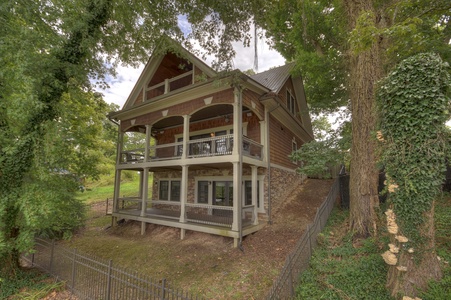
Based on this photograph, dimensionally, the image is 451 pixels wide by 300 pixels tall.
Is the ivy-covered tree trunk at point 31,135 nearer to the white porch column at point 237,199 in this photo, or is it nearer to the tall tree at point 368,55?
the tall tree at point 368,55

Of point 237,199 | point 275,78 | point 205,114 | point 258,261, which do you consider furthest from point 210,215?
point 275,78

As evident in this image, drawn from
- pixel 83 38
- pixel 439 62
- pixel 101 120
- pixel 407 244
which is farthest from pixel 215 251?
pixel 101 120

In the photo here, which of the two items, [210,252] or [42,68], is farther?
[210,252]

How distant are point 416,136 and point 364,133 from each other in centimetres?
308

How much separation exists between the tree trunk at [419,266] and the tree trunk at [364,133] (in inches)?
105

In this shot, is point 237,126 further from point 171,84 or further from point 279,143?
point 171,84

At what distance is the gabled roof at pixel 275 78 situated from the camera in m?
11.8

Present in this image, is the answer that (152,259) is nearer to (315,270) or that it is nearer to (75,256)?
(75,256)

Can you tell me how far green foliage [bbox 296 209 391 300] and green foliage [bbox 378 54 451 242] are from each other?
1383 millimetres

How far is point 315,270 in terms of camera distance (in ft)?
17.6

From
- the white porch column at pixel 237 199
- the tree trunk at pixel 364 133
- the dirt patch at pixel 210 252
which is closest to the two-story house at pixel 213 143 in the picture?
the white porch column at pixel 237 199

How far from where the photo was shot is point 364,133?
6727 mm

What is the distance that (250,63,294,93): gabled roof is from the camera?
38.6 ft

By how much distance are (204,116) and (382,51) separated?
8.31m
